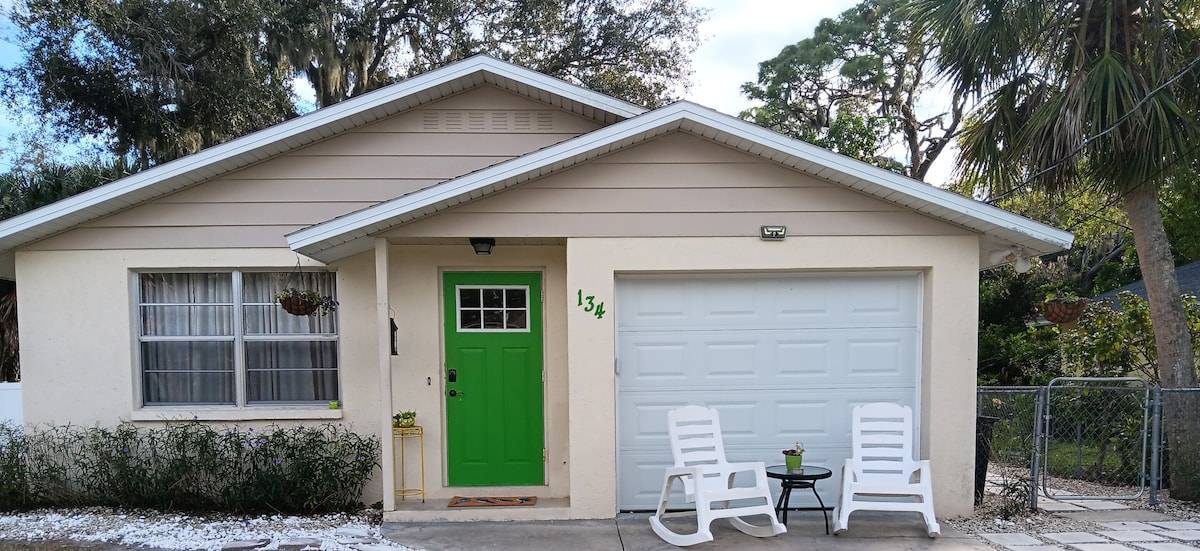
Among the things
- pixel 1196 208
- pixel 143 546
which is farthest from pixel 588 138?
pixel 1196 208

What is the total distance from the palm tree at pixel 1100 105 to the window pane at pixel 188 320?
753 centimetres

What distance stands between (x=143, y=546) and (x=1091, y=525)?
7.58m

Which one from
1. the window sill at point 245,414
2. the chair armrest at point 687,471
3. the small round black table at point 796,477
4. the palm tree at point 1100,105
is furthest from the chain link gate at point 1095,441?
the window sill at point 245,414

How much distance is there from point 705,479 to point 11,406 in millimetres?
6236

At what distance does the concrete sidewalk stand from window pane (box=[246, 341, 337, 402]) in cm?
157

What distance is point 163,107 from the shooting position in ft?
39.7

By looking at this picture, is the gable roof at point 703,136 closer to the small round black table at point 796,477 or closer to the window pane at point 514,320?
the window pane at point 514,320

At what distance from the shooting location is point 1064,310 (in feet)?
19.6

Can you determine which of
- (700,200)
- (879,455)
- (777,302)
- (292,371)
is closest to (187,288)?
(292,371)

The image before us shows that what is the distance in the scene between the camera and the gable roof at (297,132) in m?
5.62

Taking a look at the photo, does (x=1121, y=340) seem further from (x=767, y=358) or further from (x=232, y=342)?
(x=232, y=342)

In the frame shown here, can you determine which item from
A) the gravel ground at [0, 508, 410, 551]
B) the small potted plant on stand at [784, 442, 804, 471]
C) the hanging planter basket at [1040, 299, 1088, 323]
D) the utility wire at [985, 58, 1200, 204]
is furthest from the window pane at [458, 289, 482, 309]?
the utility wire at [985, 58, 1200, 204]

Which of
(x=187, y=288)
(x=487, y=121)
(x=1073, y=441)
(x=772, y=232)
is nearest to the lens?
(x=772, y=232)

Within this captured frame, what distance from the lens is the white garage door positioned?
574 cm
